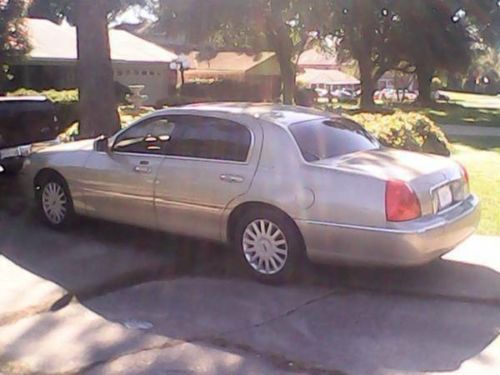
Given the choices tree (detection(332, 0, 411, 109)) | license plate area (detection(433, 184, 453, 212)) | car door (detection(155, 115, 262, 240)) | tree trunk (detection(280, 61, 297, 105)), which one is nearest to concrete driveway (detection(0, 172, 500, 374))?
car door (detection(155, 115, 262, 240))

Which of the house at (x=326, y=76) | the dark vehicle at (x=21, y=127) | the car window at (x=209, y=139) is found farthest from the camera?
the house at (x=326, y=76)

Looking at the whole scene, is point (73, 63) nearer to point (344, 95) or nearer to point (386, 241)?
point (386, 241)

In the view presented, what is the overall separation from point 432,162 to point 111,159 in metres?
3.33

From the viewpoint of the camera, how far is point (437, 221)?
587 centimetres

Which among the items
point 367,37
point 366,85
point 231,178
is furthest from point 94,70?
point 366,85

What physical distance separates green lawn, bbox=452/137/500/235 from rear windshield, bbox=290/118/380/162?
231cm

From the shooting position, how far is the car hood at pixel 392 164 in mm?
5887

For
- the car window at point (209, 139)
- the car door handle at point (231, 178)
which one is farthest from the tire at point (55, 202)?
the car door handle at point (231, 178)

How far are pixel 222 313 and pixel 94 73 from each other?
7663 mm

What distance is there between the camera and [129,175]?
716 cm

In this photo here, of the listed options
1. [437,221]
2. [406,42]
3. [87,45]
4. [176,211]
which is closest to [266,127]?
[176,211]

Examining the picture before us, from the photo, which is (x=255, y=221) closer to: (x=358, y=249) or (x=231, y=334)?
(x=358, y=249)

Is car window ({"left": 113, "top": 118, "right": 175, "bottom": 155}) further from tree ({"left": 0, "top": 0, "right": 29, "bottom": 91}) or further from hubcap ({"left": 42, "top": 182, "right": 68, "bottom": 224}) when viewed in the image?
tree ({"left": 0, "top": 0, "right": 29, "bottom": 91})

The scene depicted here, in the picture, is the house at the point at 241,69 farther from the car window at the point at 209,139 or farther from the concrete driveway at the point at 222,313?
the concrete driveway at the point at 222,313
